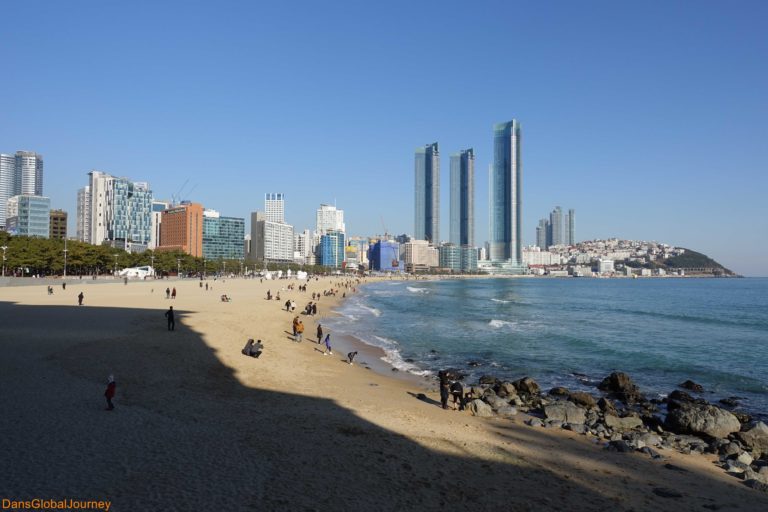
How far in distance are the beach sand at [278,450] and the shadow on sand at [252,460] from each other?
0.04 metres

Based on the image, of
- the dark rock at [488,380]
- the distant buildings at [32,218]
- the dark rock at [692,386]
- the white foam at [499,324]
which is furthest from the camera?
the distant buildings at [32,218]

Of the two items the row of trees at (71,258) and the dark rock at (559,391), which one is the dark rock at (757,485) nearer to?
the dark rock at (559,391)

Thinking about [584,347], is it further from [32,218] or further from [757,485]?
[32,218]

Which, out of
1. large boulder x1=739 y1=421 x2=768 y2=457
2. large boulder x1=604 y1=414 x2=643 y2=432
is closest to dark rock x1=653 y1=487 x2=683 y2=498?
large boulder x1=604 y1=414 x2=643 y2=432

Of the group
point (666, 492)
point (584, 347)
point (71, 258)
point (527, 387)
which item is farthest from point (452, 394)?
point (71, 258)

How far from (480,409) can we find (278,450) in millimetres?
7775

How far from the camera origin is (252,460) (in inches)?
395

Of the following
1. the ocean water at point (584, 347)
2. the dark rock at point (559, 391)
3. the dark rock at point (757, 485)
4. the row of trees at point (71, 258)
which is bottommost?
the ocean water at point (584, 347)

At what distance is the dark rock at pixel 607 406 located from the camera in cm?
1673

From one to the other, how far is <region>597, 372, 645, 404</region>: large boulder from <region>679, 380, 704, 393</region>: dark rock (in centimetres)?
283

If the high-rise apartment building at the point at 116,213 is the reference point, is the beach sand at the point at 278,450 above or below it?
below

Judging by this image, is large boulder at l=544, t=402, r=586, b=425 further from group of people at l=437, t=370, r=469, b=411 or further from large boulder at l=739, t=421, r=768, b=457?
large boulder at l=739, t=421, r=768, b=457

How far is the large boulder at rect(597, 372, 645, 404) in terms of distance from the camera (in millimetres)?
19225

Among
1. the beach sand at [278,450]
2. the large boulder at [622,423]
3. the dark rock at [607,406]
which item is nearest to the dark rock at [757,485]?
the beach sand at [278,450]
